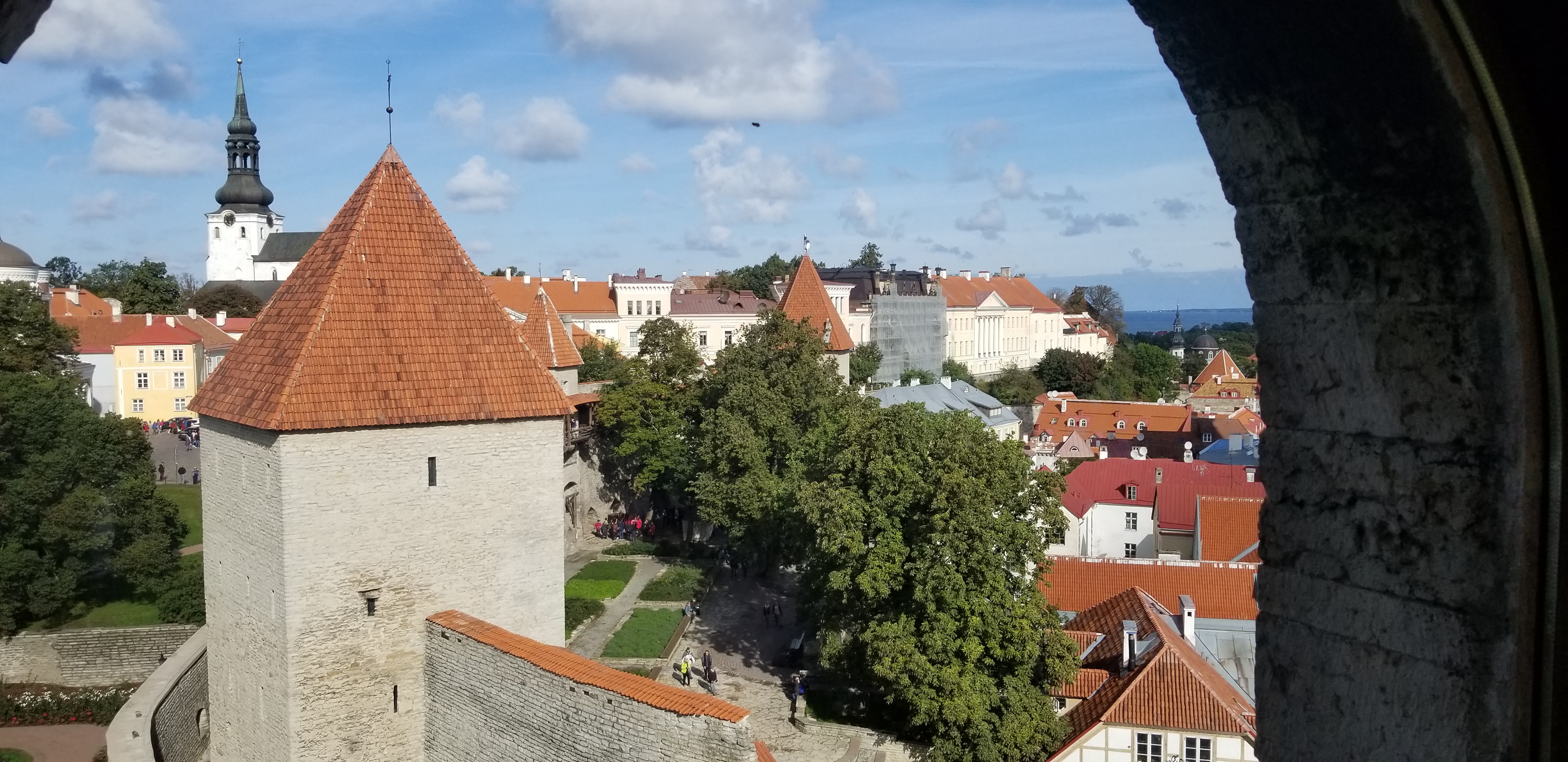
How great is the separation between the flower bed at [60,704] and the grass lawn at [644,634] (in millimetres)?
10161

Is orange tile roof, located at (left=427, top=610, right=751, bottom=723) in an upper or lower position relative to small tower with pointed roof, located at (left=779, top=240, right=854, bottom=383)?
lower

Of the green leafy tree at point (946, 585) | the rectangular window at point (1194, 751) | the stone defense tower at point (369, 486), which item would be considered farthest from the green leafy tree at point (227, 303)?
the rectangular window at point (1194, 751)

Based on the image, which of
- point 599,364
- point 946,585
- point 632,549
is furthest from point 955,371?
point 946,585

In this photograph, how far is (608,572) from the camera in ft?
98.3

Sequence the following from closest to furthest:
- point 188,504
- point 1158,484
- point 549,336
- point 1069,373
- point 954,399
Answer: point 549,336
point 1158,484
point 188,504
point 954,399
point 1069,373

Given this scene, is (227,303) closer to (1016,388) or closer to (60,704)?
(1016,388)

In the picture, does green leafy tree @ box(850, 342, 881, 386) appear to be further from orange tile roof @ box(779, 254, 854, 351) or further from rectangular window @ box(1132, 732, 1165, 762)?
rectangular window @ box(1132, 732, 1165, 762)

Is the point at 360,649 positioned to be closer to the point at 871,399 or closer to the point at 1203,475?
the point at 871,399

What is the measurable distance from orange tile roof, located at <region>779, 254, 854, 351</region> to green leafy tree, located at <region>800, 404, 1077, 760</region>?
775 inches

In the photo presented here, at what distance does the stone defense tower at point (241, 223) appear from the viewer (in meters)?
85.2

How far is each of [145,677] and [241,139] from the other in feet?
219

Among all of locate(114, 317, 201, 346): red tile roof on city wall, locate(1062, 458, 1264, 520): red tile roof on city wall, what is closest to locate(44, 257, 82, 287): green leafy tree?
locate(114, 317, 201, 346): red tile roof on city wall

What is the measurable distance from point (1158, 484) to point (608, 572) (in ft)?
54.3

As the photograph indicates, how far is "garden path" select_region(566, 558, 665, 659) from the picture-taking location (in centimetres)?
2341
